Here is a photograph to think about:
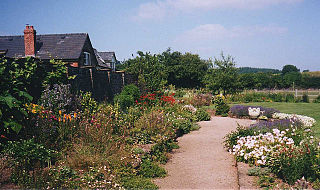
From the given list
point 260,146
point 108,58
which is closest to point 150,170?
point 260,146

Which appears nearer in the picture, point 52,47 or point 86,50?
point 52,47

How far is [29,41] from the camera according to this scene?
20891 millimetres

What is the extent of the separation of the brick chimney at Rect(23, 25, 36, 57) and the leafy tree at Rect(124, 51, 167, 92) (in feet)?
30.9

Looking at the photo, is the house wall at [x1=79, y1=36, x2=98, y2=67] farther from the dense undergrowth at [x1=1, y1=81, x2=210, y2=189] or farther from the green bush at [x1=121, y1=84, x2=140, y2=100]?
the dense undergrowth at [x1=1, y1=81, x2=210, y2=189]

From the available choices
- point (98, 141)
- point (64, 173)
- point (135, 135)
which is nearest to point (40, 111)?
point (98, 141)

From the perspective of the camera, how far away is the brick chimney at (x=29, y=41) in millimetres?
20594

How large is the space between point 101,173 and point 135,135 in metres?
2.59

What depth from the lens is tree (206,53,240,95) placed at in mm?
20906

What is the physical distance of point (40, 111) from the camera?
18.7 feet

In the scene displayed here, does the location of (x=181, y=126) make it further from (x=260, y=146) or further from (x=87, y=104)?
(x=260, y=146)

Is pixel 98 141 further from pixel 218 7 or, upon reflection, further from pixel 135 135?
pixel 218 7

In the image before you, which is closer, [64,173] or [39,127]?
[64,173]

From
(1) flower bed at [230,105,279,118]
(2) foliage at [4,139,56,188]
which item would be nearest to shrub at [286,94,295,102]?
(1) flower bed at [230,105,279,118]

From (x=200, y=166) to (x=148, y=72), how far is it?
1034cm
